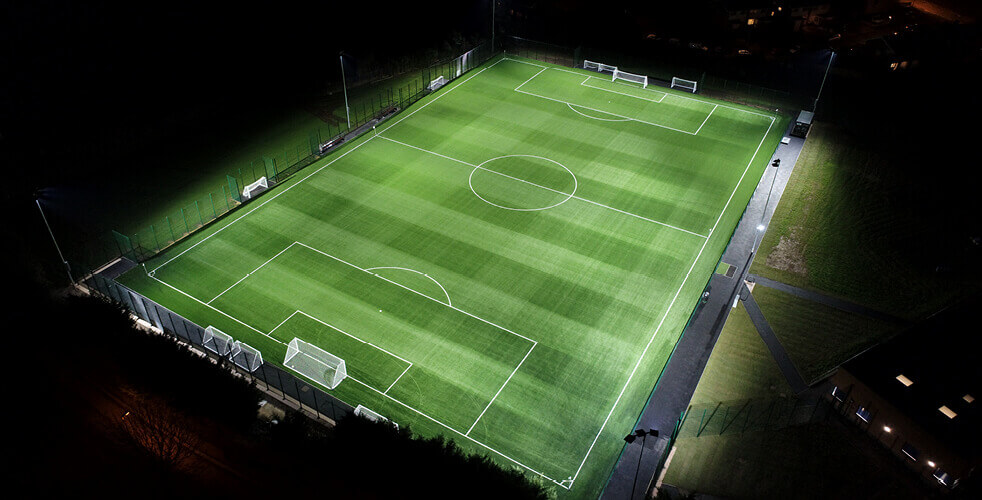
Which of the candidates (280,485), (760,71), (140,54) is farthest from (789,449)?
(140,54)

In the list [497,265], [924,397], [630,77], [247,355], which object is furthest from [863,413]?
[630,77]

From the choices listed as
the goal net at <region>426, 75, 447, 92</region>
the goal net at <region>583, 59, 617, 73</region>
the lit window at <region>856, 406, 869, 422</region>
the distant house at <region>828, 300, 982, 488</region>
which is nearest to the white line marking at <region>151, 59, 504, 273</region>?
the goal net at <region>426, 75, 447, 92</region>

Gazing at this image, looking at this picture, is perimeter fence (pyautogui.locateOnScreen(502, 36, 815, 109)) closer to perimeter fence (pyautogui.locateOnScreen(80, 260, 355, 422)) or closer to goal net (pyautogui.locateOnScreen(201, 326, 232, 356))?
perimeter fence (pyautogui.locateOnScreen(80, 260, 355, 422))

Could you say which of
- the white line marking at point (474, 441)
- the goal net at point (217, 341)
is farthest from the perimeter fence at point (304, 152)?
the white line marking at point (474, 441)

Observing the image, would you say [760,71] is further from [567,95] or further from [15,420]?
[15,420]

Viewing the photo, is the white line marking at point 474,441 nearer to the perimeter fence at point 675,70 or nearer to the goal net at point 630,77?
the goal net at point 630,77

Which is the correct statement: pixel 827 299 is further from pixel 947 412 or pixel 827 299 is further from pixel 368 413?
pixel 368 413
